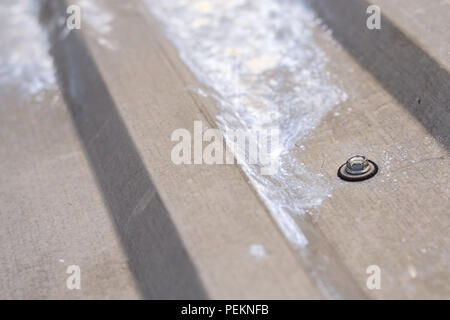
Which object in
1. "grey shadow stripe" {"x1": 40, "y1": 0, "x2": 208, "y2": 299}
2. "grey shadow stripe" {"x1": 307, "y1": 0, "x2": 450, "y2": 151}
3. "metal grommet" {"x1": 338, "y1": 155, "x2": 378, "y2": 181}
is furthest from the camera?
"grey shadow stripe" {"x1": 307, "y1": 0, "x2": 450, "y2": 151}

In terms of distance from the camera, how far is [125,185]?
221 centimetres

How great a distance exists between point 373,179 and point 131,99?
99 cm

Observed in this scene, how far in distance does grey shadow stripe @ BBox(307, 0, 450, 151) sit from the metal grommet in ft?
0.93

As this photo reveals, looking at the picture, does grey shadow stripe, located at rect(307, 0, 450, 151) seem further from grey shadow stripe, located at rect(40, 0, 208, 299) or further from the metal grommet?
grey shadow stripe, located at rect(40, 0, 208, 299)

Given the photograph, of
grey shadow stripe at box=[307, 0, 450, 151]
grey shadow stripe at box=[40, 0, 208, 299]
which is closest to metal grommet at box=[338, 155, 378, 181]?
grey shadow stripe at box=[307, 0, 450, 151]

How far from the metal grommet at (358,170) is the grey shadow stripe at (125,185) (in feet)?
2.19

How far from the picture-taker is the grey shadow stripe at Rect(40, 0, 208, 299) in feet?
5.97

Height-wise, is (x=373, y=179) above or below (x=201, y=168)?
below

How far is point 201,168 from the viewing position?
2070mm

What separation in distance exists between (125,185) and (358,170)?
816 mm

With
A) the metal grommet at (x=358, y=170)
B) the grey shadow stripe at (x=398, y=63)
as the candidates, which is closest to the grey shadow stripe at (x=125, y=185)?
the metal grommet at (x=358, y=170)

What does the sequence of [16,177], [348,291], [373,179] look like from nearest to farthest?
[348,291] → [373,179] → [16,177]

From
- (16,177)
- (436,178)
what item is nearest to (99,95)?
(16,177)

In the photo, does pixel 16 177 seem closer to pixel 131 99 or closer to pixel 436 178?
pixel 131 99
